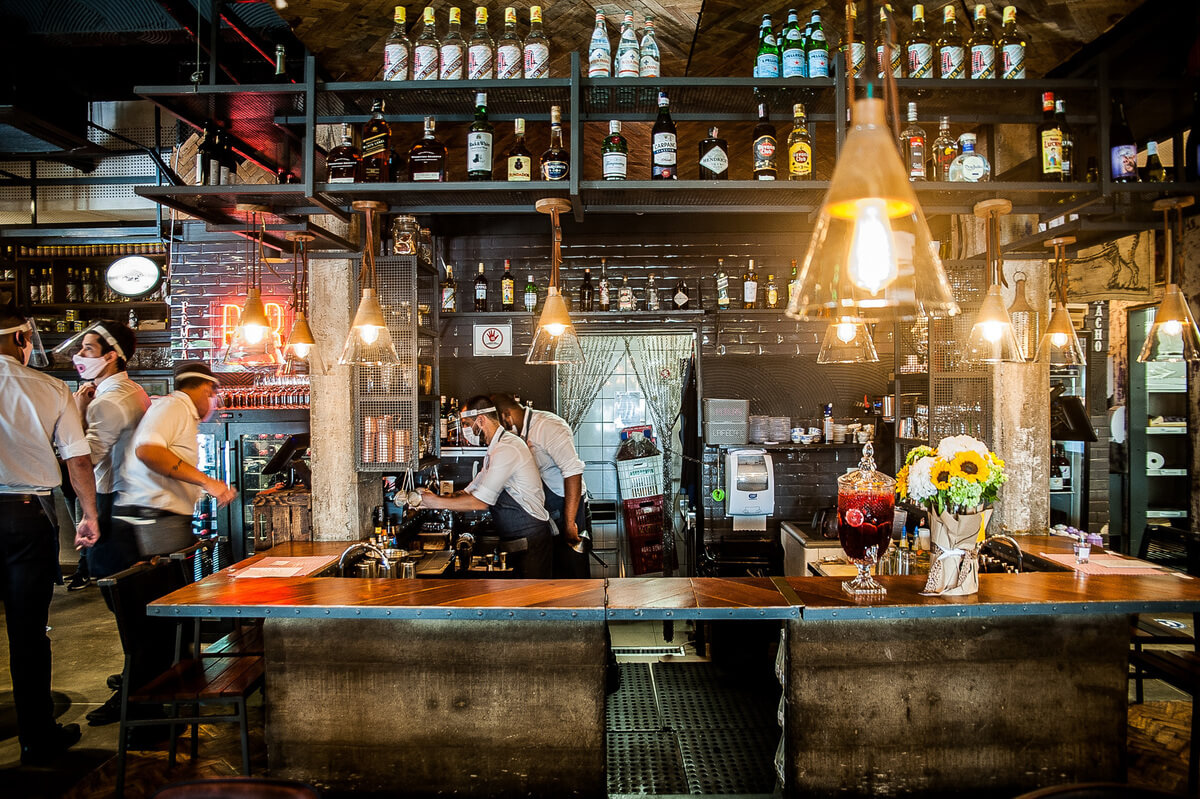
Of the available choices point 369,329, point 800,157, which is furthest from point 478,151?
point 800,157

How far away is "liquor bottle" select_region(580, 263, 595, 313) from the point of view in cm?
626

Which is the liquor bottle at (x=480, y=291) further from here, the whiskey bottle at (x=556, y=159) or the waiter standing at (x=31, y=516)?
the waiter standing at (x=31, y=516)

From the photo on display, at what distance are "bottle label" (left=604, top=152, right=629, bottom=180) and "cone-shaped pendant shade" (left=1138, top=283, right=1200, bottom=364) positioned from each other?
2.67 metres

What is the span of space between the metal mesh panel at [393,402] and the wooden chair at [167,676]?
1290 mm

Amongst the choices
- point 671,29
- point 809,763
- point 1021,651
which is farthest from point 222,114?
point 1021,651

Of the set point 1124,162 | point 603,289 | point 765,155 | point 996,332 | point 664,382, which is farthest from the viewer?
point 664,382

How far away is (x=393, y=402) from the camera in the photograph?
14.5 ft

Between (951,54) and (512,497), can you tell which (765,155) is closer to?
(951,54)

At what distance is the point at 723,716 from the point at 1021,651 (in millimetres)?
1692

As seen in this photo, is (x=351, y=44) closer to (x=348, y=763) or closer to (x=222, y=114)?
(x=222, y=114)

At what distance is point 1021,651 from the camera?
2.97m

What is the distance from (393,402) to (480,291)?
202cm

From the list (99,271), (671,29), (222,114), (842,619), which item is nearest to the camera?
(842,619)

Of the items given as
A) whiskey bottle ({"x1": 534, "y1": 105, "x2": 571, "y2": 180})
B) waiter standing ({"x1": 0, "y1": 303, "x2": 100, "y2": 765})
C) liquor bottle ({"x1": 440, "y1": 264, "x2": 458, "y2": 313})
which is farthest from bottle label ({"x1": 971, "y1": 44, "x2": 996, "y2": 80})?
waiter standing ({"x1": 0, "y1": 303, "x2": 100, "y2": 765})
